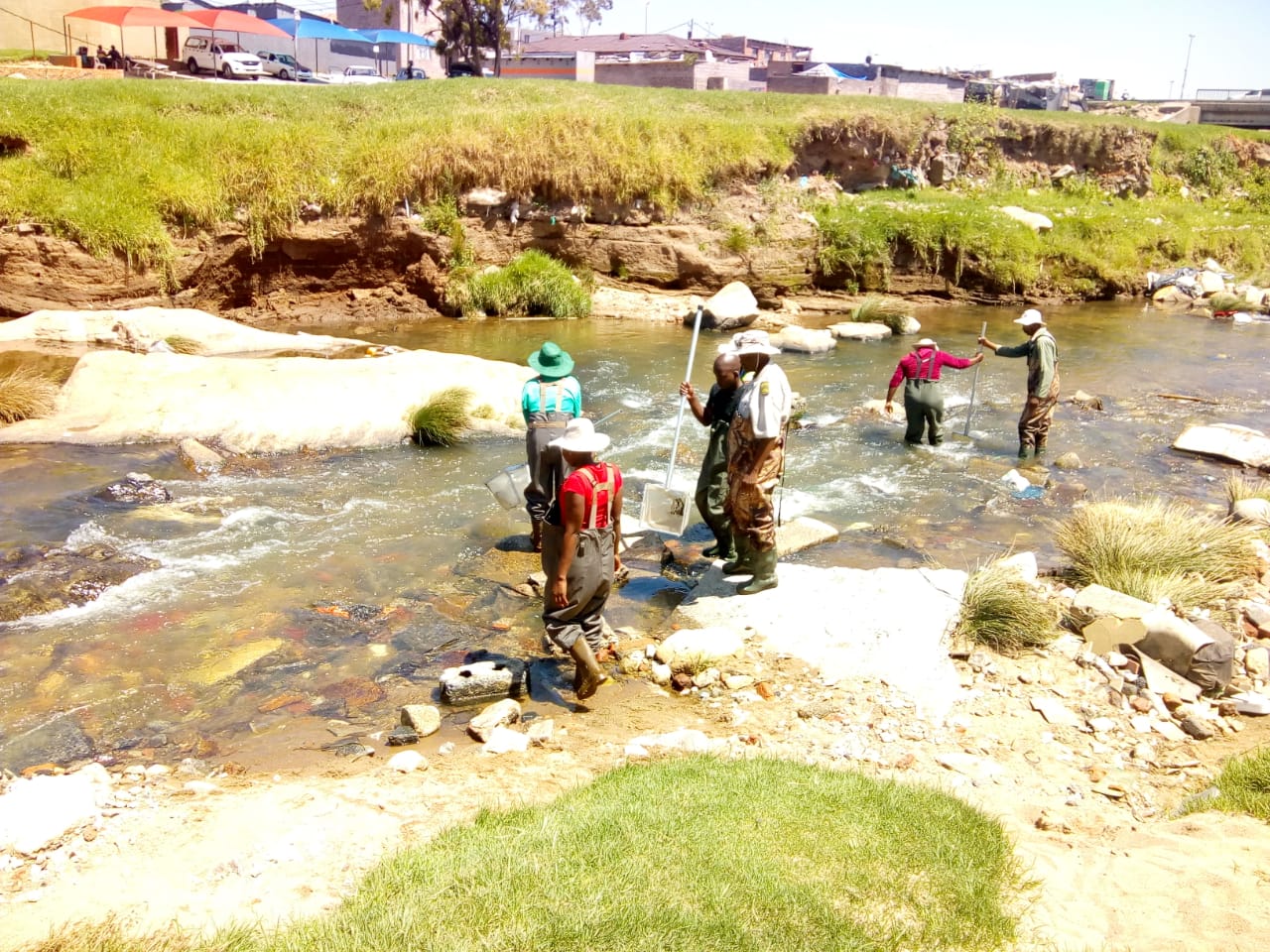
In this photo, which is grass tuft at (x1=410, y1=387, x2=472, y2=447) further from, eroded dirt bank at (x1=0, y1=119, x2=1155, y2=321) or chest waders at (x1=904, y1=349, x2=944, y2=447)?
eroded dirt bank at (x1=0, y1=119, x2=1155, y2=321)

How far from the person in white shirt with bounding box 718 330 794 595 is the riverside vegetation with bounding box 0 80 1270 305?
42.1 ft

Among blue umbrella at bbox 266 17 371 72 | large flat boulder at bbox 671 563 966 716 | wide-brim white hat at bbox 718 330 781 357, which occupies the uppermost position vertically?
blue umbrella at bbox 266 17 371 72

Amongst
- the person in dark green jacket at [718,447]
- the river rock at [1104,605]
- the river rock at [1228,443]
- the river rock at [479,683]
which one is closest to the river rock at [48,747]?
the river rock at [479,683]

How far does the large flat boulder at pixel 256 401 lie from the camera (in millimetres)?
10602

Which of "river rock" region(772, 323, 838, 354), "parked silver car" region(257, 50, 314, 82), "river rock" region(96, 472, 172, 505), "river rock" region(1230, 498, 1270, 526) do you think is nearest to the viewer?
"river rock" region(1230, 498, 1270, 526)

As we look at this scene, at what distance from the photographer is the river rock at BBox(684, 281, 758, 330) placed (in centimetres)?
1850

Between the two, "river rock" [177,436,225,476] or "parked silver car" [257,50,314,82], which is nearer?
"river rock" [177,436,225,476]

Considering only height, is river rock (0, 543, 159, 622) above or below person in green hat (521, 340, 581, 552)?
below

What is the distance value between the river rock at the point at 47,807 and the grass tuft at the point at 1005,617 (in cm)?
491

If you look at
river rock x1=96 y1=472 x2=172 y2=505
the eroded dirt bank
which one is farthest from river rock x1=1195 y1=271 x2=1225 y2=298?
river rock x1=96 y1=472 x2=172 y2=505

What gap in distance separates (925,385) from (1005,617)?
17.9 feet

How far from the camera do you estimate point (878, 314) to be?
64.2ft

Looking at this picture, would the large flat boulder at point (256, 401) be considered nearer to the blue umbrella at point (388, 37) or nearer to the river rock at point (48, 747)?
the river rock at point (48, 747)

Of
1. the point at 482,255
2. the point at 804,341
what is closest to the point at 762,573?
the point at 804,341
